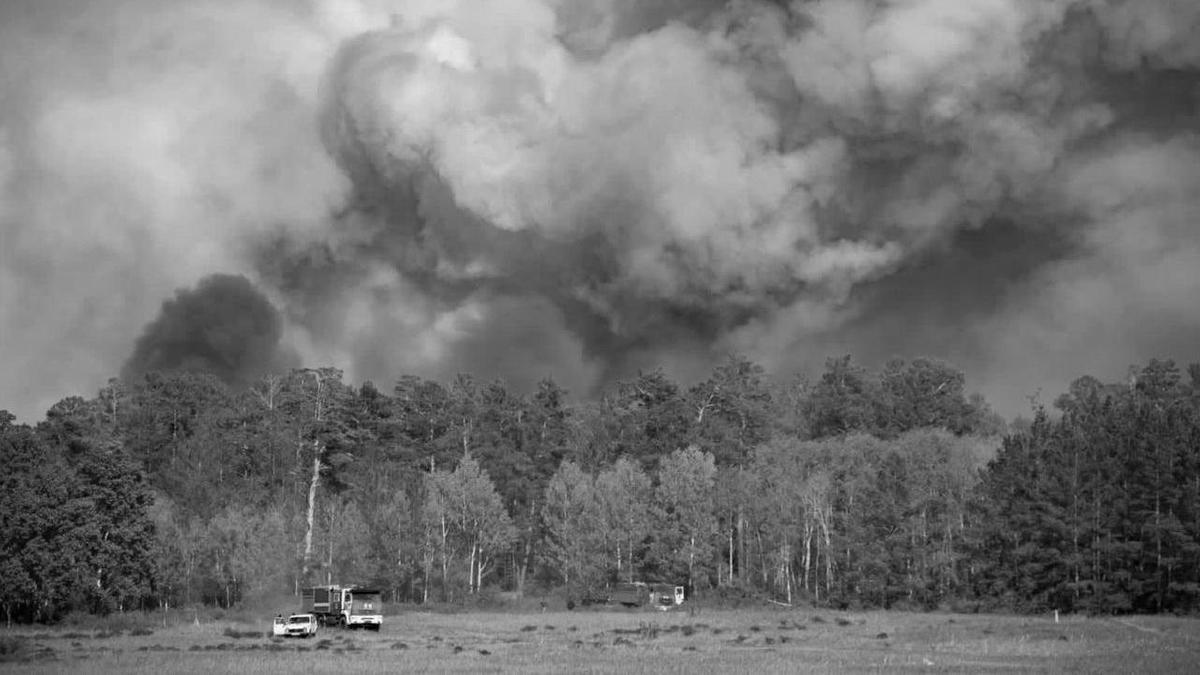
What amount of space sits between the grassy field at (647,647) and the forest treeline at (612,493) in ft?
30.0

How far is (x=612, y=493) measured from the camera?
120 metres

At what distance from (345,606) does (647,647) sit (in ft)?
108

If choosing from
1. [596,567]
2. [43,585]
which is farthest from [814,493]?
[43,585]

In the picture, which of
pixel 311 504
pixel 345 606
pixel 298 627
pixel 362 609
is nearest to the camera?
pixel 298 627

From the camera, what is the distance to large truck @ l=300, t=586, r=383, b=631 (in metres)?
85.3

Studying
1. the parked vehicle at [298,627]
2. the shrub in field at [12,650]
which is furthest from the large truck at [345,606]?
the shrub in field at [12,650]

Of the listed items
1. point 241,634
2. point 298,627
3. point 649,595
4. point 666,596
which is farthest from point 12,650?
point 649,595

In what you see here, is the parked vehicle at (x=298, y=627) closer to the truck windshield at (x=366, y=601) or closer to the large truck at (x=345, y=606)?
the large truck at (x=345, y=606)

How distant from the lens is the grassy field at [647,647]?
5100 cm

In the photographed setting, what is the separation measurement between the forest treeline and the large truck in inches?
502

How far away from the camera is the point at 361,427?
140 m

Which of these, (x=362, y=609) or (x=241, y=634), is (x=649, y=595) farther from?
(x=241, y=634)

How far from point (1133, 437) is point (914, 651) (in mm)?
A: 44826

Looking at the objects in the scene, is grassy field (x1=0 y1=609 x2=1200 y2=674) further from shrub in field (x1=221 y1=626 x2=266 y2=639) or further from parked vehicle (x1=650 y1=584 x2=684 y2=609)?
parked vehicle (x1=650 y1=584 x2=684 y2=609)
